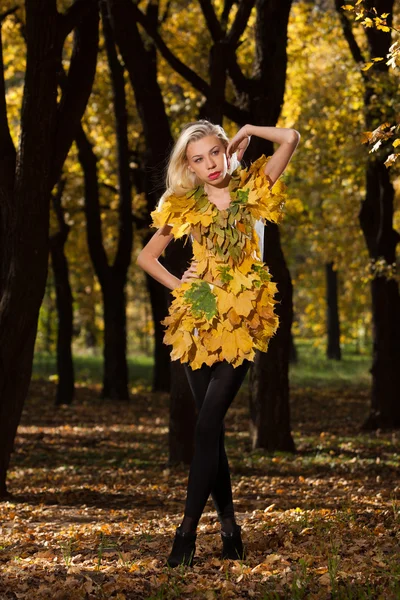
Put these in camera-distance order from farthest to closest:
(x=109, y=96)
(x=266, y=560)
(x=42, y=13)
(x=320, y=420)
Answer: (x=109, y=96) < (x=320, y=420) < (x=42, y=13) < (x=266, y=560)

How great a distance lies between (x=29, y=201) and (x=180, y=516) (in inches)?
124

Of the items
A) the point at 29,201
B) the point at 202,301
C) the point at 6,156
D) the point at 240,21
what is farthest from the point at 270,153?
the point at 202,301

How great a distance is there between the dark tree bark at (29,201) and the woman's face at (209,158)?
3.97m

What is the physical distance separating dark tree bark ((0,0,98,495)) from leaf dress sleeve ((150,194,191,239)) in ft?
12.4

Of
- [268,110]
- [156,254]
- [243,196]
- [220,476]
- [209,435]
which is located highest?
[268,110]

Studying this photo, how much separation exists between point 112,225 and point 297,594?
23.2 meters

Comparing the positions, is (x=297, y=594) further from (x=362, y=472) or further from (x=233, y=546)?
(x=362, y=472)

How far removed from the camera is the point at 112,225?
27.8 meters

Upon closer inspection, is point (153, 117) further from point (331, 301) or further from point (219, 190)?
point (331, 301)

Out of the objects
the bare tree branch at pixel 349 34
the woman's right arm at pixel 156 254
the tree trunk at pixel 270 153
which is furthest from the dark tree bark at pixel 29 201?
the bare tree branch at pixel 349 34

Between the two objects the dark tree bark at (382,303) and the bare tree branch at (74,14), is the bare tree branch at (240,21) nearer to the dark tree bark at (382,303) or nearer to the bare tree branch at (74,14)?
the bare tree branch at (74,14)

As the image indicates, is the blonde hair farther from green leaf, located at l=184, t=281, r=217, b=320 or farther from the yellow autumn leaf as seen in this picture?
the yellow autumn leaf

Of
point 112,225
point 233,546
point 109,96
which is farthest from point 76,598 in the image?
point 112,225

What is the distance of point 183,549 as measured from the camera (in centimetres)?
548
